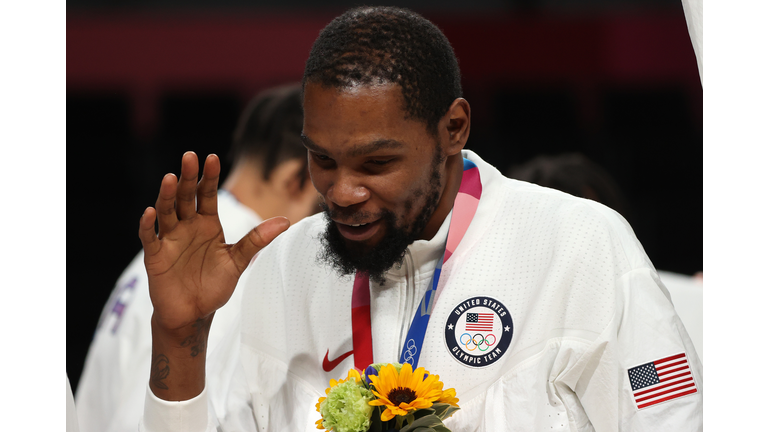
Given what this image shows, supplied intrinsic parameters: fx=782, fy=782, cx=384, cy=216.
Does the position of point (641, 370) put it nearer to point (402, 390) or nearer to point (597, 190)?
point (402, 390)

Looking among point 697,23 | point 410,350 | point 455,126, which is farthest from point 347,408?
point 697,23

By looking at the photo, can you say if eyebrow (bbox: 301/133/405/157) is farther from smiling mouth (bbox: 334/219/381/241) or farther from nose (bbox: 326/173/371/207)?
smiling mouth (bbox: 334/219/381/241)

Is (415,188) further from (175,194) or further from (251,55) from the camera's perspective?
(251,55)

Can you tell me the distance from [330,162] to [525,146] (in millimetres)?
4622

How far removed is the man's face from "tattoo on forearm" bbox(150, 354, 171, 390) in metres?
0.49

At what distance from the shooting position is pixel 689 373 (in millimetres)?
1706

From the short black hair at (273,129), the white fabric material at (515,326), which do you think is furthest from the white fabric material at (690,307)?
the short black hair at (273,129)

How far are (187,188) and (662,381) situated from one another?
1.13 meters

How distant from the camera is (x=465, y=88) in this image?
244 inches

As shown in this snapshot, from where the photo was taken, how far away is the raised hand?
180 cm

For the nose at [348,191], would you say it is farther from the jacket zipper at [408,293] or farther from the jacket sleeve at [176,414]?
the jacket sleeve at [176,414]

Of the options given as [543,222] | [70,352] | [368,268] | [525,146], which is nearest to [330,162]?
[368,268]

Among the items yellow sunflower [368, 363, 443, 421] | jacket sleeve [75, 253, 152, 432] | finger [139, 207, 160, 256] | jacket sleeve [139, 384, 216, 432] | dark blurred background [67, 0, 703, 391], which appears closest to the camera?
yellow sunflower [368, 363, 443, 421]

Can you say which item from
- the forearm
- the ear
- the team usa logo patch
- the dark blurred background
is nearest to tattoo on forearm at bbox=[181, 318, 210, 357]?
the forearm
